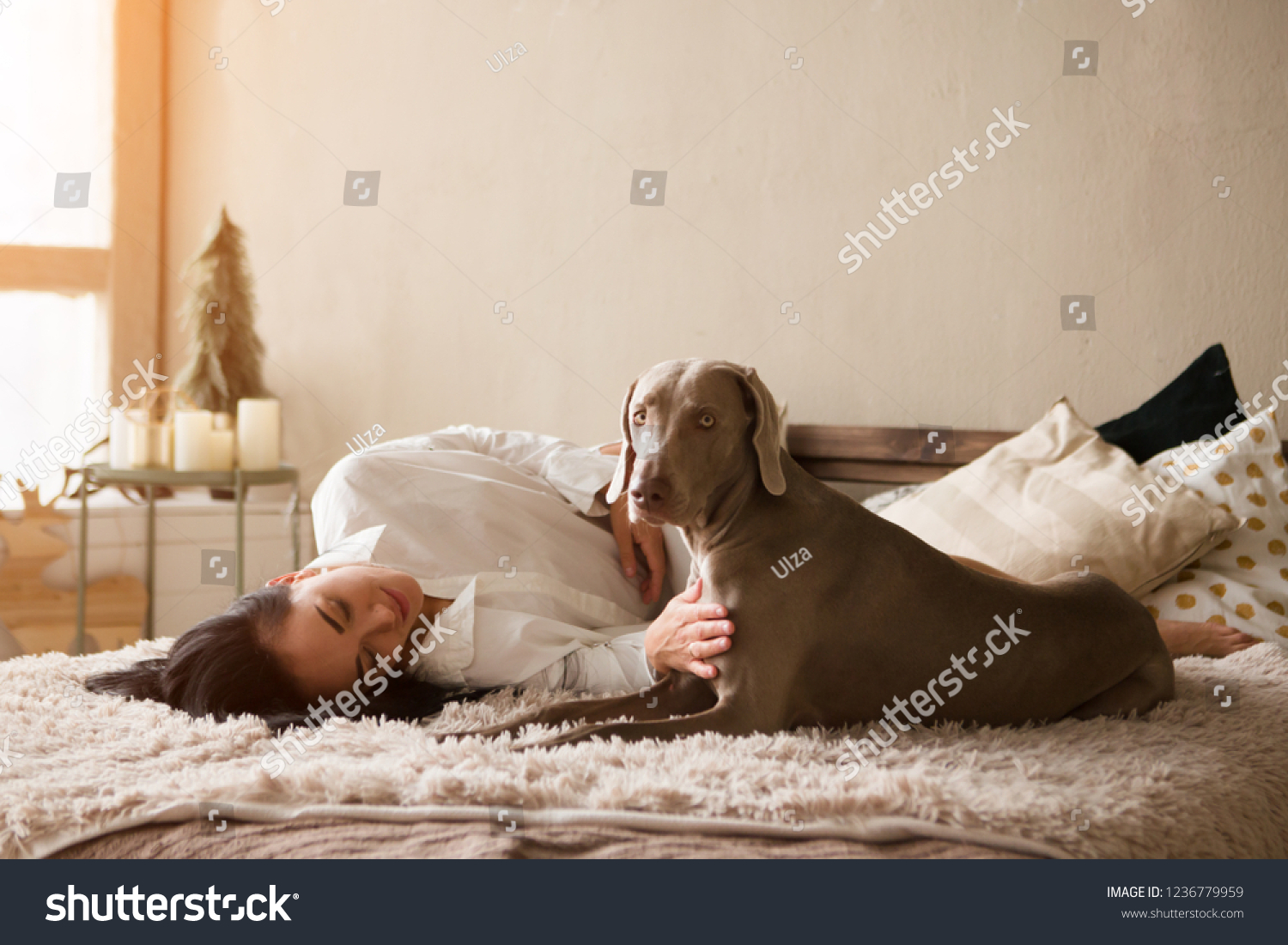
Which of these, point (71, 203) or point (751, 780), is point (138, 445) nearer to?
point (71, 203)

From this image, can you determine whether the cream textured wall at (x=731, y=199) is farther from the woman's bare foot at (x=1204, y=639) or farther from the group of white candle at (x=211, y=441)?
the woman's bare foot at (x=1204, y=639)

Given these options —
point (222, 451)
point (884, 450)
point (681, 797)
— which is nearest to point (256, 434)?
point (222, 451)

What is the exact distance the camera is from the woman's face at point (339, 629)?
1379 mm

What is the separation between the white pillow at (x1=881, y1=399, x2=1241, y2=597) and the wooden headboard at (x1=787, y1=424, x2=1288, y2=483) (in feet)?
0.61

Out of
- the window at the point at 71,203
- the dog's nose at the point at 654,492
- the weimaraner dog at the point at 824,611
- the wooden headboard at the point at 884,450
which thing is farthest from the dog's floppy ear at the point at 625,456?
the window at the point at 71,203

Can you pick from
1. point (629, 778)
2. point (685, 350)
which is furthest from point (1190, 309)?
point (629, 778)

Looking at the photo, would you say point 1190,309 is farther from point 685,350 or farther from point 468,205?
point 468,205

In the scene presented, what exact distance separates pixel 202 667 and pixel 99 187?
2199 mm

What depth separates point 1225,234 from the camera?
1.94m

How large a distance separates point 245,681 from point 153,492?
158cm

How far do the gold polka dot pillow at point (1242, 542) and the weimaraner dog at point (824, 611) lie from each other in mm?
512

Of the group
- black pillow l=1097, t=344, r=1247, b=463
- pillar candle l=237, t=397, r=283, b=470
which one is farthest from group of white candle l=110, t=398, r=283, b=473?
black pillow l=1097, t=344, r=1247, b=463

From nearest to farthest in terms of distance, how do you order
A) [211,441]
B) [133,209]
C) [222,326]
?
[211,441] → [222,326] → [133,209]

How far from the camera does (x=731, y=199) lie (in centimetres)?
240
